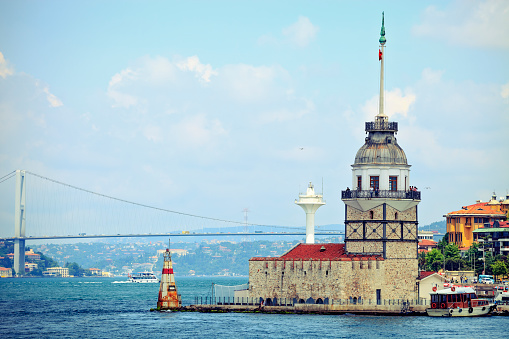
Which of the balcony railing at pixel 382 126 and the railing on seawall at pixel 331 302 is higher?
the balcony railing at pixel 382 126

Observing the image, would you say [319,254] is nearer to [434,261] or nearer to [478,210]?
[434,261]

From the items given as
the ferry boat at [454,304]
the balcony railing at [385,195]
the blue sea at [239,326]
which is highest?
the balcony railing at [385,195]

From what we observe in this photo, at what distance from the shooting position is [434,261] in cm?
11656

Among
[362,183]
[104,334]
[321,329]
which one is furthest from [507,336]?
[104,334]

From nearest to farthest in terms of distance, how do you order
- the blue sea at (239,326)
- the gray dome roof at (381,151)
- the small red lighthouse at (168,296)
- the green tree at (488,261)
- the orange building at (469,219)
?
1. the blue sea at (239,326)
2. the gray dome roof at (381,151)
3. the small red lighthouse at (168,296)
4. the green tree at (488,261)
5. the orange building at (469,219)

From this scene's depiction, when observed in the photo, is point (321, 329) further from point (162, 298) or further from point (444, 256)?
point (444, 256)

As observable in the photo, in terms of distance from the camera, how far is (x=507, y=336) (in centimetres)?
6206

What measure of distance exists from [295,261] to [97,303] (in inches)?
1278

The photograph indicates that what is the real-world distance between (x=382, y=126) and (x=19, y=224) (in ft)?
409

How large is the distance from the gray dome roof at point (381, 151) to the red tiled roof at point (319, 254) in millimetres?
6662

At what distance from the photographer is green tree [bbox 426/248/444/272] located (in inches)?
4539

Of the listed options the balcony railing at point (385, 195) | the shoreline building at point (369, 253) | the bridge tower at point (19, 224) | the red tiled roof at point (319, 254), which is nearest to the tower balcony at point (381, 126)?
the shoreline building at point (369, 253)

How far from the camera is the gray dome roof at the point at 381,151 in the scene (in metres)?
74.1

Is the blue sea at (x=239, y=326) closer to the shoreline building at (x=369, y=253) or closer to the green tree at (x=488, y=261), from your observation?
the shoreline building at (x=369, y=253)
